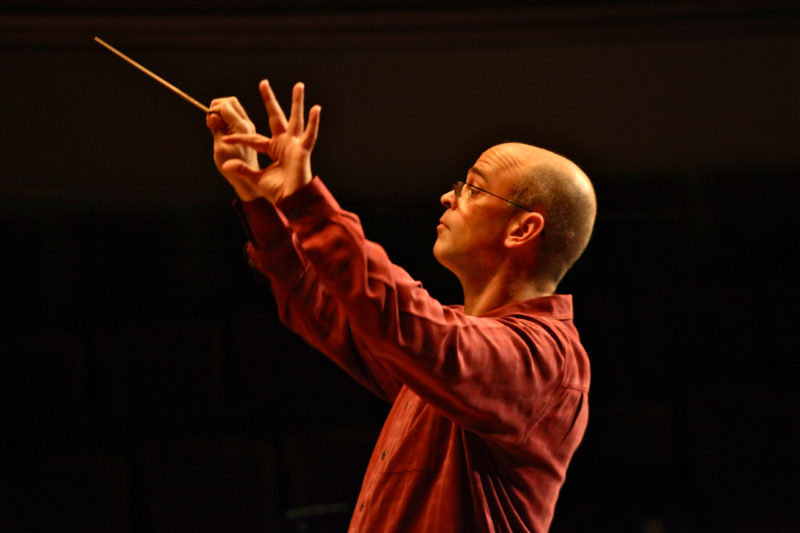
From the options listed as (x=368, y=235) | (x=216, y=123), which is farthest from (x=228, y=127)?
(x=368, y=235)

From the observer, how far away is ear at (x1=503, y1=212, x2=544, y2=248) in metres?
0.64

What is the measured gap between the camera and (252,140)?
0.53 m

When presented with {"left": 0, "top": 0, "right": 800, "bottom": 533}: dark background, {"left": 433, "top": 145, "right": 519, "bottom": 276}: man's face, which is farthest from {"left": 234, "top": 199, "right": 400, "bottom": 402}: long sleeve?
{"left": 0, "top": 0, "right": 800, "bottom": 533}: dark background

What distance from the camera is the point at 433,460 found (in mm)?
609

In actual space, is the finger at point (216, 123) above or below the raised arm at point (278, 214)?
above

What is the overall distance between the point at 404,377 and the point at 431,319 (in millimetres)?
46

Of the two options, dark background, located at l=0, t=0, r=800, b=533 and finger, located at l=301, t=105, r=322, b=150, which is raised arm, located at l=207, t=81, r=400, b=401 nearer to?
finger, located at l=301, t=105, r=322, b=150

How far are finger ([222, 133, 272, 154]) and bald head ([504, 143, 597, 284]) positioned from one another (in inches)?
8.2

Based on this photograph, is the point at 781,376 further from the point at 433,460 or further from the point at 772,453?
the point at 433,460

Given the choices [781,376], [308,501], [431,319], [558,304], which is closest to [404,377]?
[431,319]

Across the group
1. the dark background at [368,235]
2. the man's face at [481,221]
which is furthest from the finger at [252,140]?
the dark background at [368,235]

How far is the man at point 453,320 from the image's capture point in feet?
1.65

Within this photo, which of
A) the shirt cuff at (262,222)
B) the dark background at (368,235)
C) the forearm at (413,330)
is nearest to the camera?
the forearm at (413,330)

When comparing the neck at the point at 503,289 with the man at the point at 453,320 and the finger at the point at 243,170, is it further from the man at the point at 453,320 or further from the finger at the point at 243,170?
the finger at the point at 243,170
